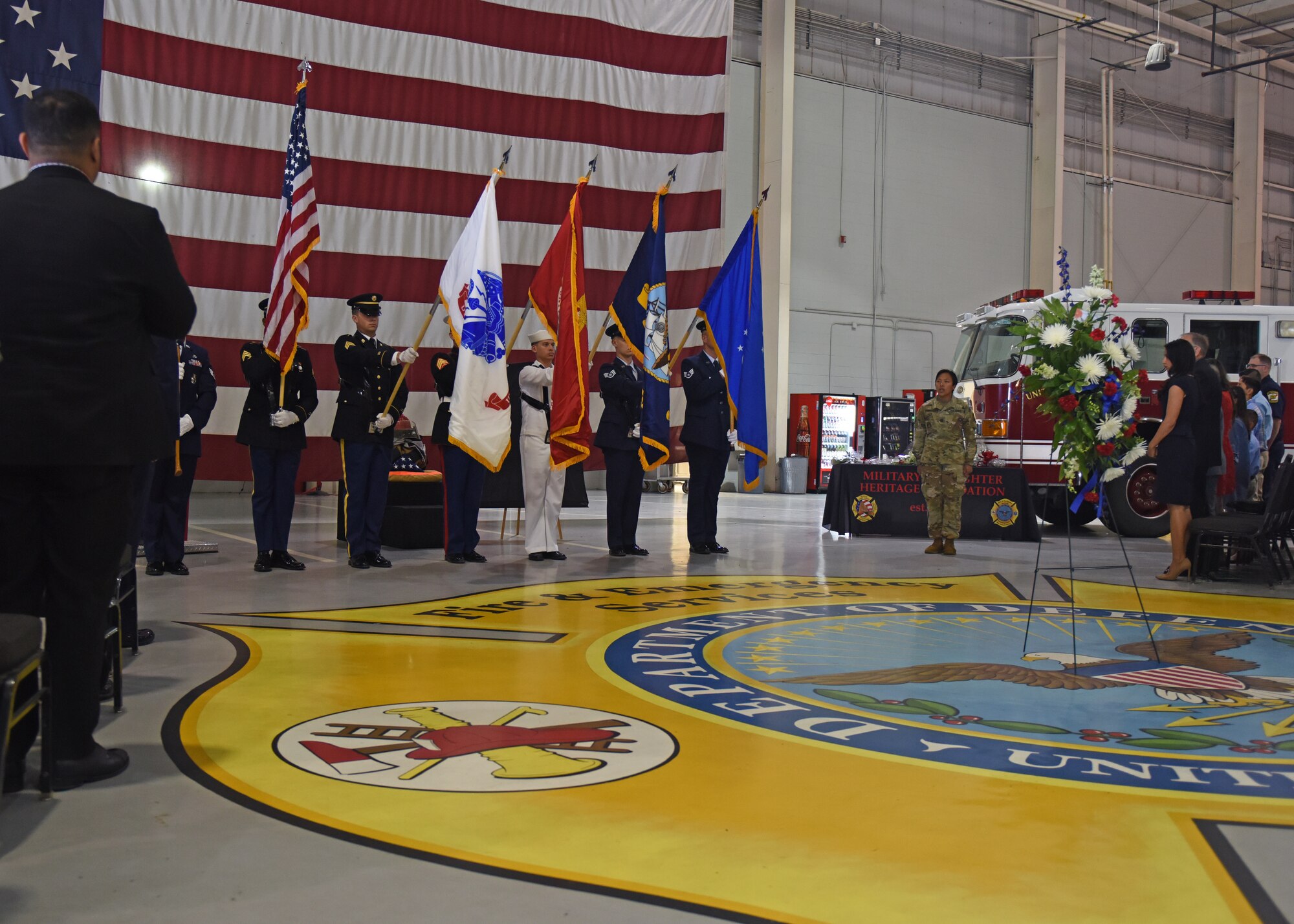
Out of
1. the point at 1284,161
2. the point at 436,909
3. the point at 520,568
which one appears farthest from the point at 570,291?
the point at 1284,161

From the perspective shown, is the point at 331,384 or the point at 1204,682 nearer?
the point at 1204,682

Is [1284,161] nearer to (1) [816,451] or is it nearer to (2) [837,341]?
(2) [837,341]

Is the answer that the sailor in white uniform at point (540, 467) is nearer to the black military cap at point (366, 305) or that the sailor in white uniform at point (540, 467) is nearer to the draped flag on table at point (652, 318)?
the draped flag on table at point (652, 318)

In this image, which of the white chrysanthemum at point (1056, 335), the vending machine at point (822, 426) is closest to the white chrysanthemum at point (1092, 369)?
the white chrysanthemum at point (1056, 335)

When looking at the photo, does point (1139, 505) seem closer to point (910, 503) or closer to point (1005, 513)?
point (1005, 513)

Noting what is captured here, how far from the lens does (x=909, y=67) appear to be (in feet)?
64.6

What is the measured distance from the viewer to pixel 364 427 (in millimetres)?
6914

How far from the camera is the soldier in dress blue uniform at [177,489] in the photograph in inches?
251

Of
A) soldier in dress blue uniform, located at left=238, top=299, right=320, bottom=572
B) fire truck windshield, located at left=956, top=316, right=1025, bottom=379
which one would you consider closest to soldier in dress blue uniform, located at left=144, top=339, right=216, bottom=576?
soldier in dress blue uniform, located at left=238, top=299, right=320, bottom=572

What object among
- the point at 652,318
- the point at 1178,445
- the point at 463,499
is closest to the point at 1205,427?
the point at 1178,445

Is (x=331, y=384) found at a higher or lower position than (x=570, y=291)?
lower

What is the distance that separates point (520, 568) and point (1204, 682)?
14.2 ft

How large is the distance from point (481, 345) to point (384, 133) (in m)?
3.76

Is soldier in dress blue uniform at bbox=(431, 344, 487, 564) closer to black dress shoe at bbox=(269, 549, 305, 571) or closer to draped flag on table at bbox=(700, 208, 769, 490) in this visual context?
black dress shoe at bbox=(269, 549, 305, 571)
